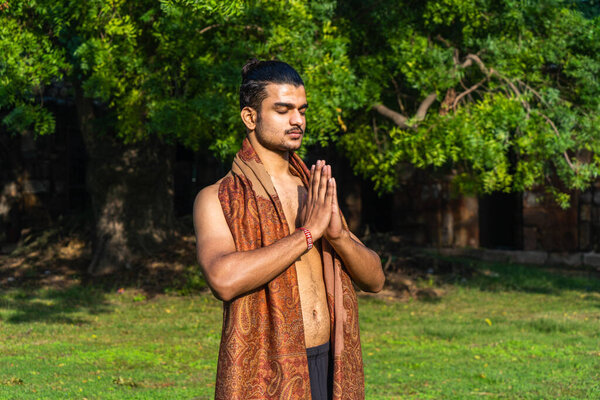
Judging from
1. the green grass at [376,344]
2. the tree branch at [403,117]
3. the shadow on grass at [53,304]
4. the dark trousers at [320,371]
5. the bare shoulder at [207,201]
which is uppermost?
the tree branch at [403,117]

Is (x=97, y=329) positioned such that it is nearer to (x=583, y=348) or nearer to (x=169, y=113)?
(x=169, y=113)

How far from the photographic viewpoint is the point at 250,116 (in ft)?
Answer: 10.0

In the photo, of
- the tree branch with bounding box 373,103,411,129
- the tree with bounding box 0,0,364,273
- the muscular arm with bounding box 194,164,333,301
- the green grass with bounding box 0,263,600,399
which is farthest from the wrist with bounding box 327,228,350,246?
the tree branch with bounding box 373,103,411,129

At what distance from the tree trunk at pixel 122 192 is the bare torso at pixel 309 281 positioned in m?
10.8

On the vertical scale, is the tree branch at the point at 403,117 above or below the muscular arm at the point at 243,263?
above

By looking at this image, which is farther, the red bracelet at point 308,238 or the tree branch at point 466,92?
the tree branch at point 466,92

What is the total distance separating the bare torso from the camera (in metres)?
2.98

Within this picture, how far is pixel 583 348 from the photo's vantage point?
28.3 feet

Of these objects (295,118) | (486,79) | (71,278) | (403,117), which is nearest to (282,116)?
(295,118)

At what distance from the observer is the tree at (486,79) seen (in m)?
9.52

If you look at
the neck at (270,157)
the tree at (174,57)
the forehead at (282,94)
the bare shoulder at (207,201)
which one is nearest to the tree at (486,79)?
the tree at (174,57)

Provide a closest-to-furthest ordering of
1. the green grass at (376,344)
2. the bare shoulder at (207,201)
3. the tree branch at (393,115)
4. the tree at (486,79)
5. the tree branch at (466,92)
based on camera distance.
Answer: the bare shoulder at (207,201) → the green grass at (376,344) → the tree at (486,79) → the tree branch at (466,92) → the tree branch at (393,115)

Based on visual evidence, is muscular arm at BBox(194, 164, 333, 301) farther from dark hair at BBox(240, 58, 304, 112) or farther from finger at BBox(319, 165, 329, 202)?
dark hair at BBox(240, 58, 304, 112)

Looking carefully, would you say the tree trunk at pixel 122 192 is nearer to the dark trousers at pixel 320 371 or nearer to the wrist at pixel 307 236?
the dark trousers at pixel 320 371
